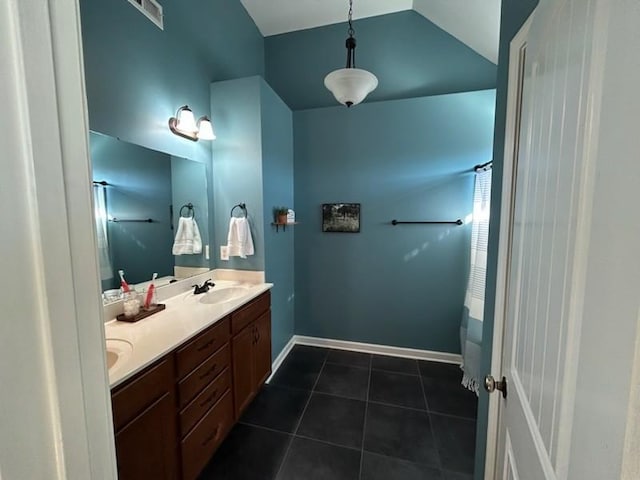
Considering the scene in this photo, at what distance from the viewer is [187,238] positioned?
217 cm

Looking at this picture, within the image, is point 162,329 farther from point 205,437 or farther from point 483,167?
point 483,167

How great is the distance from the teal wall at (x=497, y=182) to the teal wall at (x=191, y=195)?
207 cm

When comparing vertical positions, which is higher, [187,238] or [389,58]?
[389,58]

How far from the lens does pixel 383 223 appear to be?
2826 mm

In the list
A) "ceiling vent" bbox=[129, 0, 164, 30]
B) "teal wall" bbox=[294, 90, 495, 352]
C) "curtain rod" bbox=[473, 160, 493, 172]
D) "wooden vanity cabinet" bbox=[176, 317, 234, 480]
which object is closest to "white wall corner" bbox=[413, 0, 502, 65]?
"teal wall" bbox=[294, 90, 495, 352]

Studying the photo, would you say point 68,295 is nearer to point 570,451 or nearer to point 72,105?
point 72,105

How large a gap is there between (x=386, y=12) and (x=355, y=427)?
363cm

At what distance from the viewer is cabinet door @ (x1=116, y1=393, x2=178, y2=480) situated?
3.40 feet

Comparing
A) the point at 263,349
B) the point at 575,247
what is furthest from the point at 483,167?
the point at 263,349

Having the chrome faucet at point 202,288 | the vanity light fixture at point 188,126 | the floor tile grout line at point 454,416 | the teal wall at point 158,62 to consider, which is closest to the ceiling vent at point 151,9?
the teal wall at point 158,62

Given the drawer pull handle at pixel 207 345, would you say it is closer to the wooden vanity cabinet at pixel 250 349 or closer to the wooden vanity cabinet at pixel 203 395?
the wooden vanity cabinet at pixel 203 395

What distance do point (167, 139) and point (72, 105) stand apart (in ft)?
5.89

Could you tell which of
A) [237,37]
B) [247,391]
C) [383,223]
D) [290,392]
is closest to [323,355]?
[290,392]

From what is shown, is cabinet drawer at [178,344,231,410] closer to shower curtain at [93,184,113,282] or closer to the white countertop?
the white countertop
